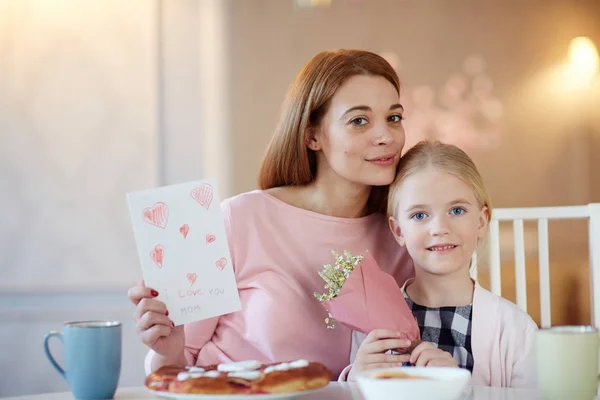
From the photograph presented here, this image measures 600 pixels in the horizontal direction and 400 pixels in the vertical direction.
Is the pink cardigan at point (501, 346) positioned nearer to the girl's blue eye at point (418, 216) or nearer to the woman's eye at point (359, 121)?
the girl's blue eye at point (418, 216)

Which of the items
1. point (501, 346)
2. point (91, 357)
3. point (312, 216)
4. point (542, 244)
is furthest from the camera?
point (542, 244)

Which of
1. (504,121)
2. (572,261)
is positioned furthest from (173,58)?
(572,261)

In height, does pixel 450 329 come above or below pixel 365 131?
below

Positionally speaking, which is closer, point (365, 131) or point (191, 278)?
point (191, 278)

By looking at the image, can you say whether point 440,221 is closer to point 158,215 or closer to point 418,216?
point 418,216

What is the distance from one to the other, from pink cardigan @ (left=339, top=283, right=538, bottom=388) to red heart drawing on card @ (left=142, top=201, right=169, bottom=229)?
1.32 ft

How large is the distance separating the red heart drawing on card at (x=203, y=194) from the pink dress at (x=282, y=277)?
0.43 m

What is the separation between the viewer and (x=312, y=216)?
1659 mm

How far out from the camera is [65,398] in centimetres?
109

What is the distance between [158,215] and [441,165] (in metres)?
0.54

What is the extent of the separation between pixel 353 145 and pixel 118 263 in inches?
74.7

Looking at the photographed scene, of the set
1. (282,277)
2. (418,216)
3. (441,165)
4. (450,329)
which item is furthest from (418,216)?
(282,277)

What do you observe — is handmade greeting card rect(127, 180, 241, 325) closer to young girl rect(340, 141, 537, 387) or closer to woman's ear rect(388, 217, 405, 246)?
young girl rect(340, 141, 537, 387)

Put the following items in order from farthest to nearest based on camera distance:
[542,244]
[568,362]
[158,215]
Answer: [542,244] < [158,215] < [568,362]
